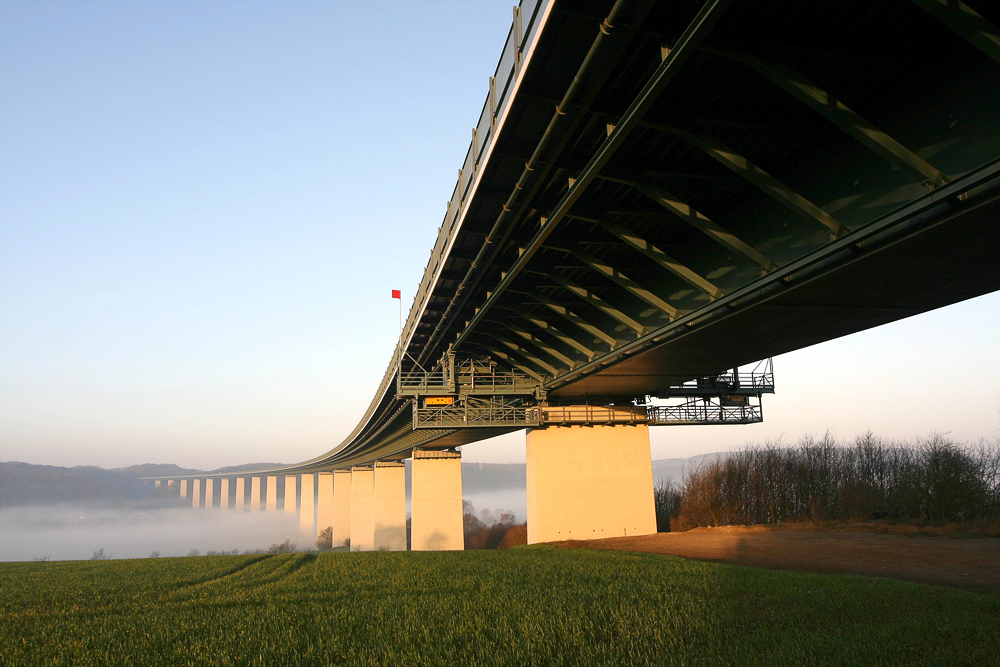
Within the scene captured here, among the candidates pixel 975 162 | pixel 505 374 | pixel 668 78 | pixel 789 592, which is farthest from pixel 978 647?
pixel 505 374

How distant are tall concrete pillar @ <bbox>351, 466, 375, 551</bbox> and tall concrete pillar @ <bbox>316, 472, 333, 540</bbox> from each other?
18.2 m

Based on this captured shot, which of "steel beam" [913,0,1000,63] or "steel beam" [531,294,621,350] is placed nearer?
"steel beam" [913,0,1000,63]

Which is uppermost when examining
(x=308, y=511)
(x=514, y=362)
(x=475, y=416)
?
(x=514, y=362)

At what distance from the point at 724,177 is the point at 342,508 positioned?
3746 inches

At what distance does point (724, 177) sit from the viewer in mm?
13969

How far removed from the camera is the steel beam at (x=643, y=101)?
820cm

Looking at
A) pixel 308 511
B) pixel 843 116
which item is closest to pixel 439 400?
pixel 843 116

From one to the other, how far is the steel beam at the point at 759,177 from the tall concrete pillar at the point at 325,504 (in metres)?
104

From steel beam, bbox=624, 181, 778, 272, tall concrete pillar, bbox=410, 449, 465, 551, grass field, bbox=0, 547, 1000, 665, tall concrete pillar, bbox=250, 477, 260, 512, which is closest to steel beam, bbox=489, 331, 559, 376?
grass field, bbox=0, 547, 1000, 665

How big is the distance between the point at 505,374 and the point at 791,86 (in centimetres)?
2285

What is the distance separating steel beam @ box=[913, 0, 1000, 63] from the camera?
25.4ft

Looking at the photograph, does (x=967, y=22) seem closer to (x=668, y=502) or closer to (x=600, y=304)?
(x=600, y=304)

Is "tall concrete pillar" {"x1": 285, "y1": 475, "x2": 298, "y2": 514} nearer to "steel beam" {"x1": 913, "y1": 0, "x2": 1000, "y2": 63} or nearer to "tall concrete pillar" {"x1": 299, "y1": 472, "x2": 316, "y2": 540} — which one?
"tall concrete pillar" {"x1": 299, "y1": 472, "x2": 316, "y2": 540}

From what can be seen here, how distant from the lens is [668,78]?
9312 millimetres
